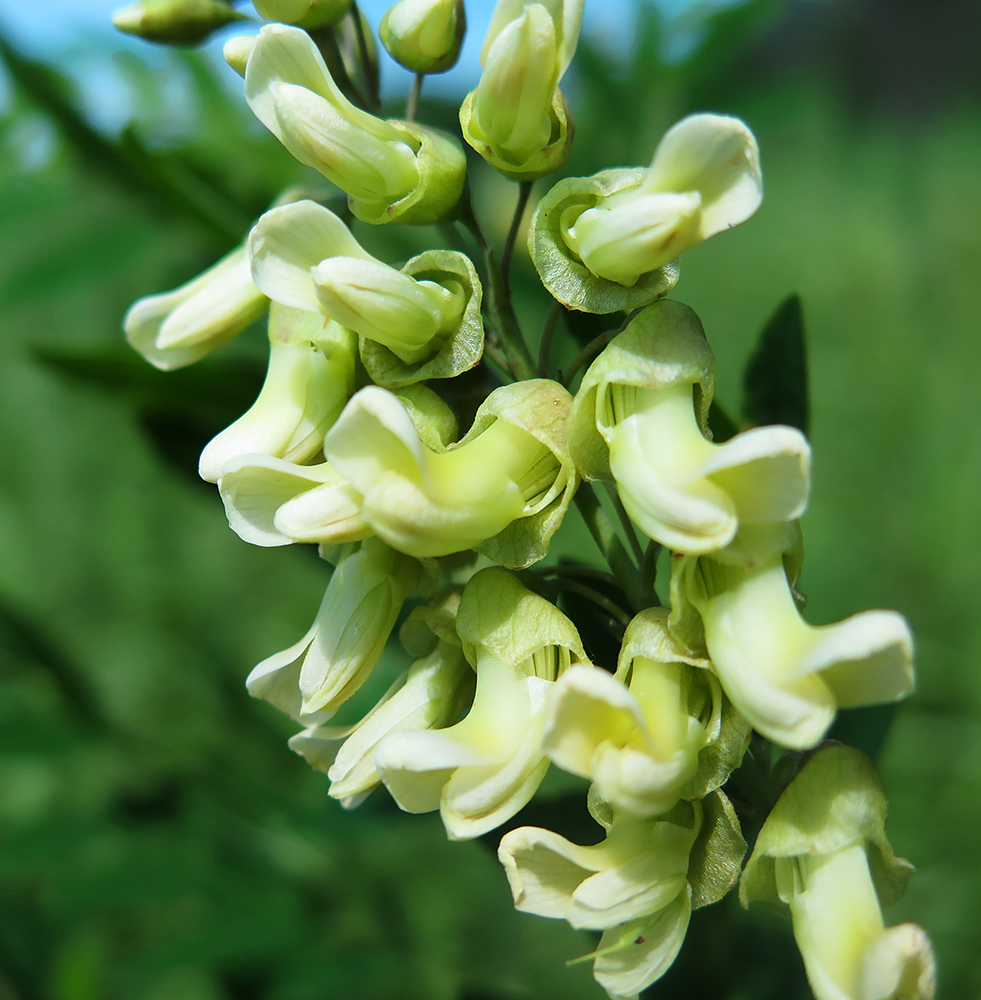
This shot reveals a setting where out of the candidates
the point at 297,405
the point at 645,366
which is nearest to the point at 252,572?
the point at 297,405

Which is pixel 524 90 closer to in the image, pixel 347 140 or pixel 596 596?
pixel 347 140

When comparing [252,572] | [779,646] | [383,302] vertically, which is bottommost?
[252,572]

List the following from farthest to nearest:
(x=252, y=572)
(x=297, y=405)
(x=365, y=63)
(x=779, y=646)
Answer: (x=252, y=572) < (x=365, y=63) < (x=297, y=405) < (x=779, y=646)

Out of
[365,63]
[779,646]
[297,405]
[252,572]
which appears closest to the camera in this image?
[779,646]

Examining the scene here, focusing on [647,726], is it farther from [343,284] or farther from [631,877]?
[343,284]

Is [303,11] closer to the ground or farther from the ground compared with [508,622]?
farther from the ground

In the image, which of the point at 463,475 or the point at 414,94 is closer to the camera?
the point at 463,475
